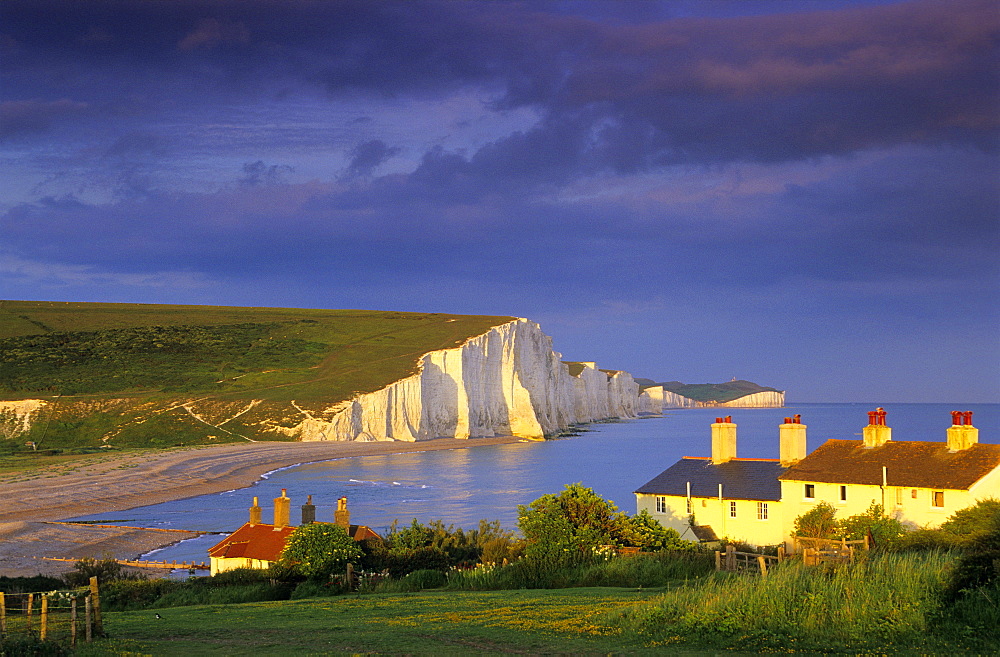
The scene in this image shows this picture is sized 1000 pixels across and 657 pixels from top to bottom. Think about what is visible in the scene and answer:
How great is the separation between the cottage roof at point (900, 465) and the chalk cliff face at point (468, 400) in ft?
244

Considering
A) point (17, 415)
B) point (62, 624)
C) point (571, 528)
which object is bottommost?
point (62, 624)

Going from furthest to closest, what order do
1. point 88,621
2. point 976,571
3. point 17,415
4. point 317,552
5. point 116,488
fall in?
point 17,415 < point 116,488 < point 317,552 < point 88,621 < point 976,571

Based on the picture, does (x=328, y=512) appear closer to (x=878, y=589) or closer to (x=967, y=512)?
(x=967, y=512)

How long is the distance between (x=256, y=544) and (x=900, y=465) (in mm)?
19605

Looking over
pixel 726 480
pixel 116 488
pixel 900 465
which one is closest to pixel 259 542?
pixel 726 480

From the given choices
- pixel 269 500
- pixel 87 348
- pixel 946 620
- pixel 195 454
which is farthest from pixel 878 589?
pixel 87 348

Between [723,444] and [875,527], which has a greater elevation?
[723,444]

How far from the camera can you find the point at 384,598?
18156mm

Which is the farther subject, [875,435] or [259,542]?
[875,435]

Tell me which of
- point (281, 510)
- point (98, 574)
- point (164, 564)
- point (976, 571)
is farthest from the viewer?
point (164, 564)

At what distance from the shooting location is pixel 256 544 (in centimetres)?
2592

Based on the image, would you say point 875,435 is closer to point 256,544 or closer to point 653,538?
point 653,538

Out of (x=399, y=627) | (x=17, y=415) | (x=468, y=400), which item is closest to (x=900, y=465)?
(x=399, y=627)

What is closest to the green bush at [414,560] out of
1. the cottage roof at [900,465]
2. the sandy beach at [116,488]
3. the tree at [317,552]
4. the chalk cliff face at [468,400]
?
the tree at [317,552]
